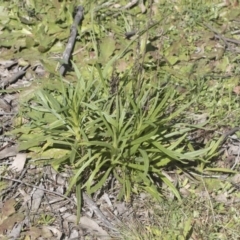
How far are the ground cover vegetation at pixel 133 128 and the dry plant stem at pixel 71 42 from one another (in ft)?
0.12

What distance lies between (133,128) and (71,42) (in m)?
0.98

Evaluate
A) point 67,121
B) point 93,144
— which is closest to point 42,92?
point 67,121

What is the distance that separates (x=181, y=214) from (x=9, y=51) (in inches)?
62.0

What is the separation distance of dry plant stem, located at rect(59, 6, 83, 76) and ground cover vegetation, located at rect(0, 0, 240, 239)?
0.04 meters

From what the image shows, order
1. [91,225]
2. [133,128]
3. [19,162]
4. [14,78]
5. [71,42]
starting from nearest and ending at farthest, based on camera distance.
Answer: [91,225], [133,128], [19,162], [14,78], [71,42]

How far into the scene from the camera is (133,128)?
2803 millimetres

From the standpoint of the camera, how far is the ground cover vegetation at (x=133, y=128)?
272 cm

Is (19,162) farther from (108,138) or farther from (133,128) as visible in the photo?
(133,128)

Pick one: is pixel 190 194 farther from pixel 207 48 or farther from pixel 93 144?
pixel 207 48

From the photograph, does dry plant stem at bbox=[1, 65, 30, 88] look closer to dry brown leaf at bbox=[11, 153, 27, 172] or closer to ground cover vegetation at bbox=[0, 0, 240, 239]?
ground cover vegetation at bbox=[0, 0, 240, 239]

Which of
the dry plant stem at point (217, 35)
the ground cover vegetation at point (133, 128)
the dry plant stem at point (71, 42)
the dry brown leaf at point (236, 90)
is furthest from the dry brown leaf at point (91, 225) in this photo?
the dry plant stem at point (217, 35)

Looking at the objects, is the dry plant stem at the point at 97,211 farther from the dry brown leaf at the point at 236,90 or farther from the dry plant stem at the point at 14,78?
the dry brown leaf at the point at 236,90

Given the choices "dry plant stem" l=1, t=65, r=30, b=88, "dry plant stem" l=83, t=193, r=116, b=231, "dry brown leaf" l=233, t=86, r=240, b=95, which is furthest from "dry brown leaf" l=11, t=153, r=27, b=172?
"dry brown leaf" l=233, t=86, r=240, b=95

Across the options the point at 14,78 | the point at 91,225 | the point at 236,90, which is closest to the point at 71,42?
the point at 14,78
